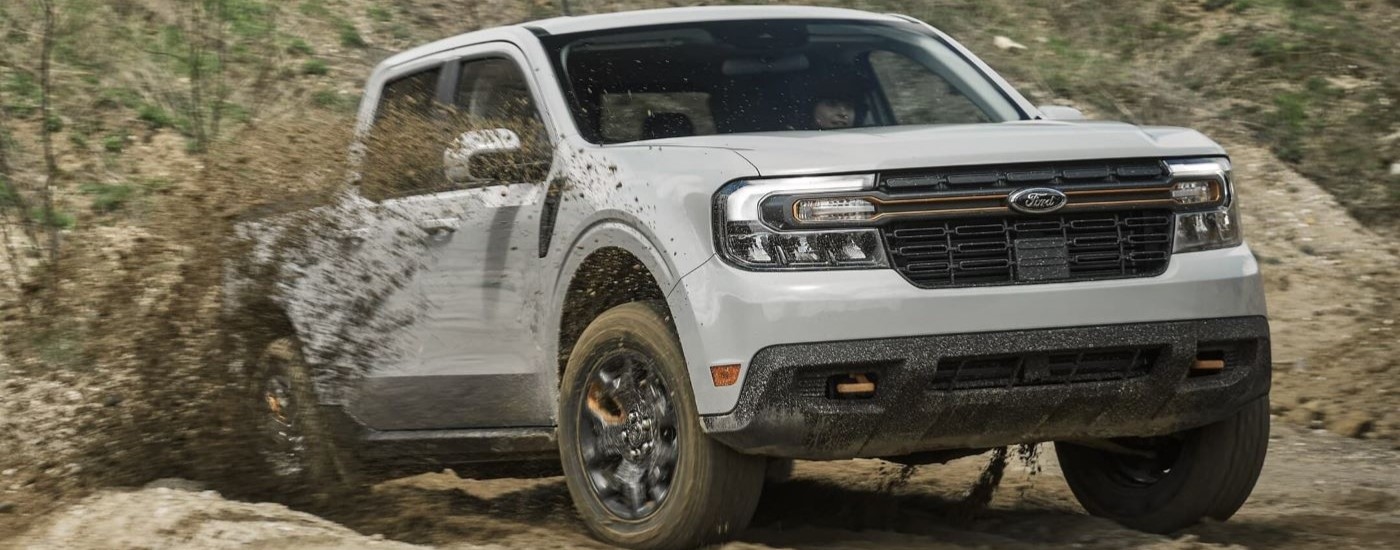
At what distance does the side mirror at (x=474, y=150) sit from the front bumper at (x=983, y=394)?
4.29ft

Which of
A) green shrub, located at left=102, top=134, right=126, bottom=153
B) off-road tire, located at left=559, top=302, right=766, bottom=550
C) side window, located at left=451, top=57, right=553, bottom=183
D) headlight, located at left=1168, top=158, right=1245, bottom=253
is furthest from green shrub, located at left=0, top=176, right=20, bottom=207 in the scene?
headlight, located at left=1168, top=158, right=1245, bottom=253

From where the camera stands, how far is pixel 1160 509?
581 cm

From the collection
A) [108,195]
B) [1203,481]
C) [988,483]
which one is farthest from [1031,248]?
[108,195]

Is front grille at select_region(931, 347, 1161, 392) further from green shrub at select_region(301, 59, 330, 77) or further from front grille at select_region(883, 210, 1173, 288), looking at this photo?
green shrub at select_region(301, 59, 330, 77)

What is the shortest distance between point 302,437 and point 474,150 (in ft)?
5.46

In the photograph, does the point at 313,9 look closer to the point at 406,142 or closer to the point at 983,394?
the point at 406,142

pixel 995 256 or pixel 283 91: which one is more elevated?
pixel 995 256

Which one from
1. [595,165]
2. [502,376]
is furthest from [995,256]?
[502,376]

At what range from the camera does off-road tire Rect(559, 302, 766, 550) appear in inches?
199

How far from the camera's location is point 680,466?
514 centimetres

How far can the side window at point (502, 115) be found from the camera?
5.93m

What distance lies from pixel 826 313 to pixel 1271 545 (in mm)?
1673

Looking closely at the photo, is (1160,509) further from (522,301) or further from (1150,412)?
(522,301)

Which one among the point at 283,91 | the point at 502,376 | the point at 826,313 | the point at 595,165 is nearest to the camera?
the point at 826,313
